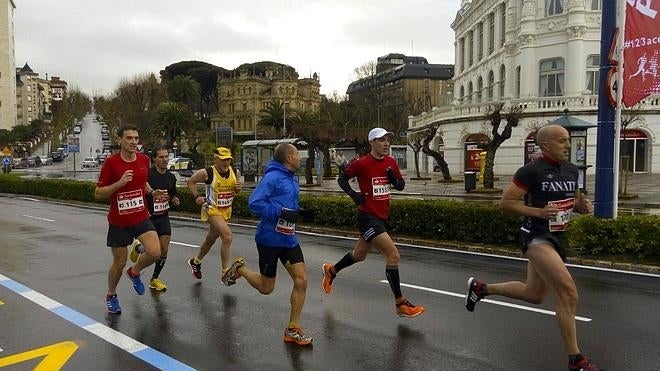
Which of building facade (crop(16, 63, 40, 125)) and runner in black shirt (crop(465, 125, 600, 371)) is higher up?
building facade (crop(16, 63, 40, 125))

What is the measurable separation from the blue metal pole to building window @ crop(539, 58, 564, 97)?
33.3 metres

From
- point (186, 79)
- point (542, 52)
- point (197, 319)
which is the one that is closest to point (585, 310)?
point (197, 319)

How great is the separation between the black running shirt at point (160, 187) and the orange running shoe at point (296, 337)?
2.88 m

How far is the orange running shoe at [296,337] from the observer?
5082 mm

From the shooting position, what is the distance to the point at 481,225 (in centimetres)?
1062

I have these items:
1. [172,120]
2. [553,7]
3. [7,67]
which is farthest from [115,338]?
[7,67]

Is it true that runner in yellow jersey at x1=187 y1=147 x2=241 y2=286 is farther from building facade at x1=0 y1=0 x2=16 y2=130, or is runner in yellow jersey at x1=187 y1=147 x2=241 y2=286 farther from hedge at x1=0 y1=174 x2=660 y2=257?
building facade at x1=0 y1=0 x2=16 y2=130

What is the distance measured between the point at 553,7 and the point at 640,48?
34691 mm

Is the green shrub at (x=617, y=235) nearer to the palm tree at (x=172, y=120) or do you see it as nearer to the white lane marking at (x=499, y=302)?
the white lane marking at (x=499, y=302)

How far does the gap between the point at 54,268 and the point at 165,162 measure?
2819 mm

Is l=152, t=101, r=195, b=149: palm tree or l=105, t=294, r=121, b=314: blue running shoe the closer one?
l=105, t=294, r=121, b=314: blue running shoe

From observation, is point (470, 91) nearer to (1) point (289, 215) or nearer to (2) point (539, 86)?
(2) point (539, 86)

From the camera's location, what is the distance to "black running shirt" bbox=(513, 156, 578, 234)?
14.6 feet

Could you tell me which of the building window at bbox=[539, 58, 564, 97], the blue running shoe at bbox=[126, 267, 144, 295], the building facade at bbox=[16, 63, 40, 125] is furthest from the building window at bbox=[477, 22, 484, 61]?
the building facade at bbox=[16, 63, 40, 125]
